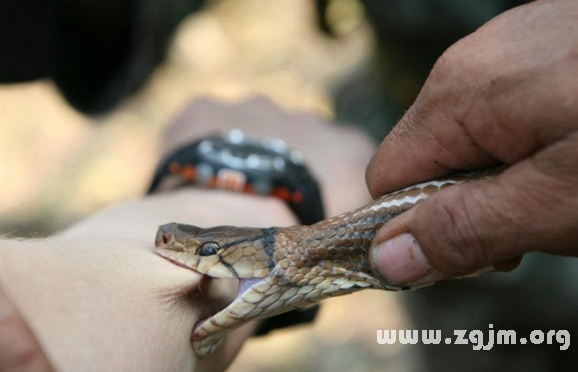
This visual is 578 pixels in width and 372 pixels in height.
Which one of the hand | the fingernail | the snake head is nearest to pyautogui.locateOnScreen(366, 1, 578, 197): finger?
the hand

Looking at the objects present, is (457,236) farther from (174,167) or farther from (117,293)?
(174,167)

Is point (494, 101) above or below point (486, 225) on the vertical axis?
above

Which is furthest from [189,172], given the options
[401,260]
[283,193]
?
[401,260]

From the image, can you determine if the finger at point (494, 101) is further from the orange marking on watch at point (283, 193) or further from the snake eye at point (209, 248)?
the orange marking on watch at point (283, 193)

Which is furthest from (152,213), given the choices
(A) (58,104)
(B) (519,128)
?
(A) (58,104)

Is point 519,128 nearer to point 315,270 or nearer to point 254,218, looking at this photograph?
point 315,270

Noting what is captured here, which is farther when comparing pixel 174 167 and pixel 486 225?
pixel 174 167

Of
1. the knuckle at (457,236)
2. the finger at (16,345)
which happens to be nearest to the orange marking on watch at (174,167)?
the knuckle at (457,236)
